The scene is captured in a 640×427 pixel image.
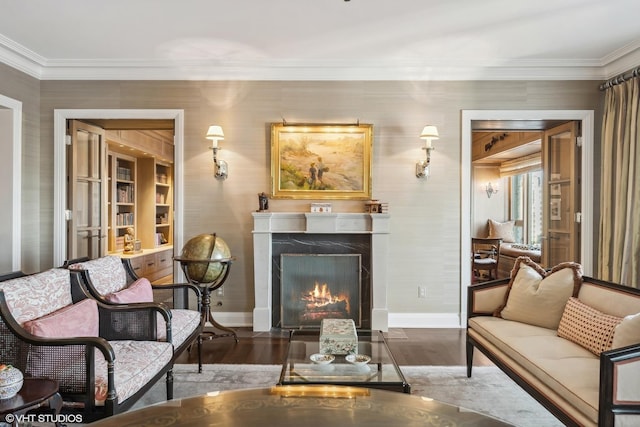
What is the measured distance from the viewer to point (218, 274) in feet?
12.2

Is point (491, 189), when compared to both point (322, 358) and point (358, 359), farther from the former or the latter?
point (322, 358)

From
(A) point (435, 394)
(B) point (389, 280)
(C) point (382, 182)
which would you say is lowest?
(A) point (435, 394)

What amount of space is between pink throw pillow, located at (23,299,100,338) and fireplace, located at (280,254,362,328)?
6.87ft

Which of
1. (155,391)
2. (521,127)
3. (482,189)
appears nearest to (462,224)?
(521,127)

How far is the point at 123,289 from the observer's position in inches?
116

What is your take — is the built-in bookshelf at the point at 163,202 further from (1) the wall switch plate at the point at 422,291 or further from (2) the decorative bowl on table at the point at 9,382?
(2) the decorative bowl on table at the point at 9,382

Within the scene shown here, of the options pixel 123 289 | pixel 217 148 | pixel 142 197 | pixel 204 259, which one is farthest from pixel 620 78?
pixel 142 197

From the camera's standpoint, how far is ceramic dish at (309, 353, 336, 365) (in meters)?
2.35

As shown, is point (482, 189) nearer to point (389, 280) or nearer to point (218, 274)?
point (389, 280)

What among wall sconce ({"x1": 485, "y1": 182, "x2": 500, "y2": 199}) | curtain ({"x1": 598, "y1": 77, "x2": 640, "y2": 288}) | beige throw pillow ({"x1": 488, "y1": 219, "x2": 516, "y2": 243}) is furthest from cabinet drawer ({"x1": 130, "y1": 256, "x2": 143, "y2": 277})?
wall sconce ({"x1": 485, "y1": 182, "x2": 500, "y2": 199})

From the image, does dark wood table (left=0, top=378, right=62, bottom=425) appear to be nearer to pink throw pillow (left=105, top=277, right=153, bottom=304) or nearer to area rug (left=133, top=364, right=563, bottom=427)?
pink throw pillow (left=105, top=277, right=153, bottom=304)

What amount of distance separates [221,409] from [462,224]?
138 inches

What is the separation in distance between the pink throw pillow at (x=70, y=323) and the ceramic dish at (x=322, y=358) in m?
1.30

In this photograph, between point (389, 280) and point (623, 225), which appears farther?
point (389, 280)
